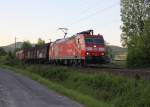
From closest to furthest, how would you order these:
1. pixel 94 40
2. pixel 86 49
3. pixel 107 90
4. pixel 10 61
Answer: pixel 107 90 → pixel 86 49 → pixel 94 40 → pixel 10 61

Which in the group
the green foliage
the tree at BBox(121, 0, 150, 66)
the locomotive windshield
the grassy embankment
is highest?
the tree at BBox(121, 0, 150, 66)

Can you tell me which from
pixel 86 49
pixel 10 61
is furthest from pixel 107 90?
pixel 10 61

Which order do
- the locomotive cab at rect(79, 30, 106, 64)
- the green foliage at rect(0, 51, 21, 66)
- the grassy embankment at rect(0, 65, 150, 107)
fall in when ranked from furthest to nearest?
1. the green foliage at rect(0, 51, 21, 66)
2. the locomotive cab at rect(79, 30, 106, 64)
3. the grassy embankment at rect(0, 65, 150, 107)

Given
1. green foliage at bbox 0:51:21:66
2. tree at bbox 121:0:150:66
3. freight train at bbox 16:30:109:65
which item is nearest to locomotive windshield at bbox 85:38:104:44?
freight train at bbox 16:30:109:65

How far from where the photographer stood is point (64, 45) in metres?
49.5

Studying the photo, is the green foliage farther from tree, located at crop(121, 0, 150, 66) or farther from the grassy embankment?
the grassy embankment

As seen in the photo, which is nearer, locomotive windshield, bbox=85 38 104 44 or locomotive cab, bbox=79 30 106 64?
locomotive cab, bbox=79 30 106 64

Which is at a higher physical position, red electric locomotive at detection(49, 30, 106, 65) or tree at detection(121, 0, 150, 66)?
tree at detection(121, 0, 150, 66)

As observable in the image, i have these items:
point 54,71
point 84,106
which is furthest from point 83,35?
point 84,106

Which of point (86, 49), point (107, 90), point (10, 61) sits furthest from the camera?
point (10, 61)

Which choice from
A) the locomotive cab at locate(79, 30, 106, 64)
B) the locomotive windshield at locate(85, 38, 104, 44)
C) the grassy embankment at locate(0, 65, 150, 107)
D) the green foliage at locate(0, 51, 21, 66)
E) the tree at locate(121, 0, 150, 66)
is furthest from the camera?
the green foliage at locate(0, 51, 21, 66)

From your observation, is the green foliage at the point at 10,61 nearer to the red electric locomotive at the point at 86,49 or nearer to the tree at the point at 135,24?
the tree at the point at 135,24

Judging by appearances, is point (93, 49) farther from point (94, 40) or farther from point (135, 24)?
point (135, 24)

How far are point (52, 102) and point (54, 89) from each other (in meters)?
7.19
